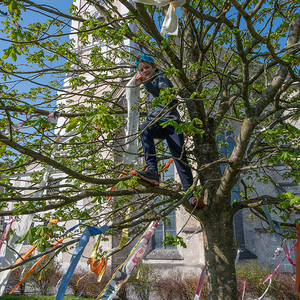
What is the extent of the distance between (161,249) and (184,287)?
8.55 feet

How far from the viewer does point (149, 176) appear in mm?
3354

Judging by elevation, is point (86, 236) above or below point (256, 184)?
below

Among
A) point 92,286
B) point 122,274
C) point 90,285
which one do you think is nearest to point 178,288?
point 92,286

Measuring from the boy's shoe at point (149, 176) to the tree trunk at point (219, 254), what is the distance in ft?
4.50

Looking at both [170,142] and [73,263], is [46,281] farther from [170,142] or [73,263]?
[170,142]

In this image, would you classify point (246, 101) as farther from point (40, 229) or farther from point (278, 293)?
point (278, 293)

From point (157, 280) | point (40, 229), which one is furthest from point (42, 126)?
point (157, 280)

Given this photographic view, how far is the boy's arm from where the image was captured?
3.83m

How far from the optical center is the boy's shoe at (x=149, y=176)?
325 cm

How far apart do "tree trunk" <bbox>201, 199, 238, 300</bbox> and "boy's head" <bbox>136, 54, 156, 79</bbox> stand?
243 centimetres

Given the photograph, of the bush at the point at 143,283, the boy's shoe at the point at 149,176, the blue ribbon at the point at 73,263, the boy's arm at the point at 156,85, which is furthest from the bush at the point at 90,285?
the boy's arm at the point at 156,85

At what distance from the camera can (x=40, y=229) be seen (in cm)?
272

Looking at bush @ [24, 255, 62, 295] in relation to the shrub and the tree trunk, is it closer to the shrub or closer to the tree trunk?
the shrub

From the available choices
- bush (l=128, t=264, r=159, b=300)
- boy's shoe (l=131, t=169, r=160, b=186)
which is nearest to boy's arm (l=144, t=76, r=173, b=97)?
boy's shoe (l=131, t=169, r=160, b=186)
